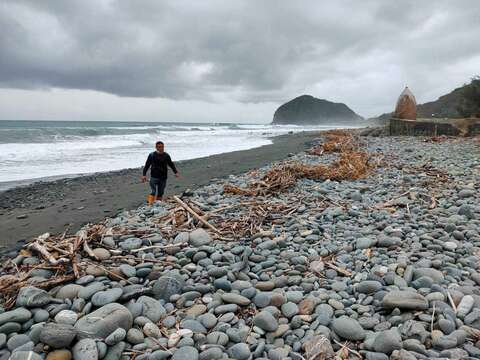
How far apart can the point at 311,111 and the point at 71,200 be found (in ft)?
464

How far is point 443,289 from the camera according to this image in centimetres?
271

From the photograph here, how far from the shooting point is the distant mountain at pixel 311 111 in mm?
140250

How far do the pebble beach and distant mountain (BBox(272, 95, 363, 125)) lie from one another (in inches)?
5375

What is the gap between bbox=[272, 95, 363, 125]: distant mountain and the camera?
460 ft

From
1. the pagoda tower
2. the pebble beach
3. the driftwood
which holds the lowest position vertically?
the pebble beach

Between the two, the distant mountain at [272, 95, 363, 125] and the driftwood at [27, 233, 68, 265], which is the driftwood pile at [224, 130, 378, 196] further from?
the distant mountain at [272, 95, 363, 125]

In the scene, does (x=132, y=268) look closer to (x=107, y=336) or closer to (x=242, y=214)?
(x=107, y=336)

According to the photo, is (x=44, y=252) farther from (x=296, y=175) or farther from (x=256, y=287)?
(x=296, y=175)

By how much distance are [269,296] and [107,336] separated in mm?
1292

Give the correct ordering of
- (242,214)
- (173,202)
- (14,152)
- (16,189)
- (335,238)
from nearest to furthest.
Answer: (335,238) → (242,214) → (173,202) → (16,189) → (14,152)

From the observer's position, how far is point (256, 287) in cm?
300

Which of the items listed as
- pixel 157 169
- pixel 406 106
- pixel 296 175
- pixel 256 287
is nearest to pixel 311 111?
pixel 406 106

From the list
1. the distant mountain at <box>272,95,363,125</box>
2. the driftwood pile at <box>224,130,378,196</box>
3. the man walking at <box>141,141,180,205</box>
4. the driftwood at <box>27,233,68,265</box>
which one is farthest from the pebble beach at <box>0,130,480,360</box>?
the distant mountain at <box>272,95,363,125</box>

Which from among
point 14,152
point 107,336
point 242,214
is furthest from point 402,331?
point 14,152
